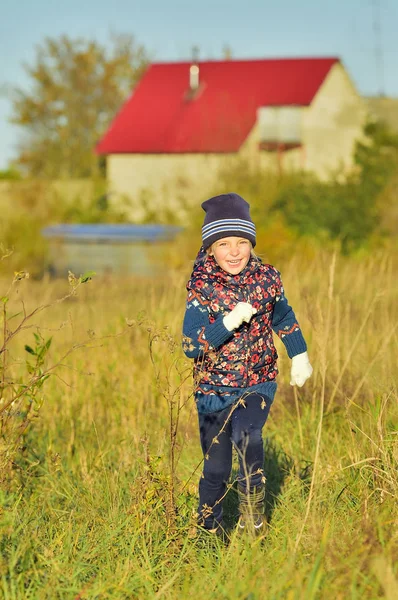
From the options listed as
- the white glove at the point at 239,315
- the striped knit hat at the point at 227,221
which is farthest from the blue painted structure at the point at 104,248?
the white glove at the point at 239,315

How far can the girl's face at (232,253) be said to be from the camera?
3.72 m

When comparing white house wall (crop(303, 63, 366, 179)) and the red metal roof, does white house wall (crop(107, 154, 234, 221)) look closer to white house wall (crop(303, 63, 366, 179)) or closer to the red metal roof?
the red metal roof

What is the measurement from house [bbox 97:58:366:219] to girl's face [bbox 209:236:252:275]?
23.8m

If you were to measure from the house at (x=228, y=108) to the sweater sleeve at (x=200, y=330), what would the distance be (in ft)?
78.5

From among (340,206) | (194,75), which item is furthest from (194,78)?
(340,206)

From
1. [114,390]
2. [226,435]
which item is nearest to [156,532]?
[226,435]

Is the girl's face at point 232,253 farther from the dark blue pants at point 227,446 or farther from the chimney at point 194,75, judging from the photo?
the chimney at point 194,75

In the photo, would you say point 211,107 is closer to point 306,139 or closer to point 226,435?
point 306,139

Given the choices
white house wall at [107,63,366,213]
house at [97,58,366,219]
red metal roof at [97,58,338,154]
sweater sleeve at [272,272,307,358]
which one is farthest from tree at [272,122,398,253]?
sweater sleeve at [272,272,307,358]

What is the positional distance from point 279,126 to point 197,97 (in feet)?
12.2

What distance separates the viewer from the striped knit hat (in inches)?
148

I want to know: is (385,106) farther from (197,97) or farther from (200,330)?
(200,330)

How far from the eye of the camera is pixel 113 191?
3045 centimetres

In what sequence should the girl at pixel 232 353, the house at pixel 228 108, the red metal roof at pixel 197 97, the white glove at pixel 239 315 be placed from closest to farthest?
the white glove at pixel 239 315 < the girl at pixel 232 353 < the house at pixel 228 108 < the red metal roof at pixel 197 97
